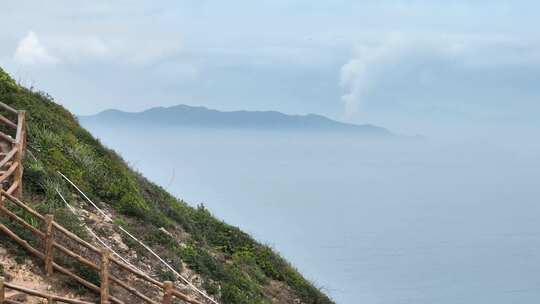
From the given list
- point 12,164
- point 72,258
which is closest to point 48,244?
point 72,258

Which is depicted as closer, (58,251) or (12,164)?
(58,251)

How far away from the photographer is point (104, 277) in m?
11.5

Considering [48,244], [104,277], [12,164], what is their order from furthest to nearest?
[12,164], [48,244], [104,277]

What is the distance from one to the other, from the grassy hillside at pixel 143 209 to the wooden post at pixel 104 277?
363 centimetres

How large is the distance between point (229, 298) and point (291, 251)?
125 meters

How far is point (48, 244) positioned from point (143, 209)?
23.8ft

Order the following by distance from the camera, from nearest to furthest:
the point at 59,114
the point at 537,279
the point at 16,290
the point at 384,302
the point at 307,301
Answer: the point at 16,290, the point at 307,301, the point at 59,114, the point at 384,302, the point at 537,279

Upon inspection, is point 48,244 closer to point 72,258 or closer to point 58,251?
point 72,258

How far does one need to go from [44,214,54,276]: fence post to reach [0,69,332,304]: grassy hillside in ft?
8.93

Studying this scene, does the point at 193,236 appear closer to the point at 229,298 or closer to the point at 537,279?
the point at 229,298

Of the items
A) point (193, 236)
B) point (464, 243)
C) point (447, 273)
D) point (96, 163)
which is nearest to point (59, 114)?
point (96, 163)

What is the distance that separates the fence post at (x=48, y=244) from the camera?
11631 millimetres

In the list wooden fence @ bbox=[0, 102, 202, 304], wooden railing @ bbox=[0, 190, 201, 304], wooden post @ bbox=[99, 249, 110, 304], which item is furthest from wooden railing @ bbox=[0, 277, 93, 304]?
wooden railing @ bbox=[0, 190, 201, 304]

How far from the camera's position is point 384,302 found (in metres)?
103
